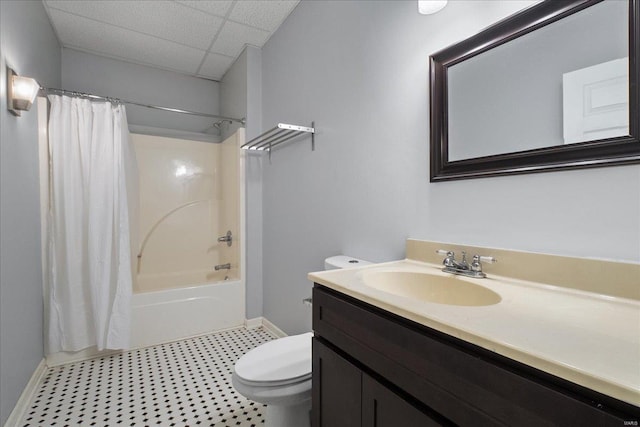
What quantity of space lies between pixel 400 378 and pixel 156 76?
11.9 feet

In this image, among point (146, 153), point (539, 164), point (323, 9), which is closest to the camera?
point (539, 164)

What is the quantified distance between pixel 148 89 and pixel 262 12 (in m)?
1.65

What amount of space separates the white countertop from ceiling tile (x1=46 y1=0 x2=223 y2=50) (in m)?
2.41

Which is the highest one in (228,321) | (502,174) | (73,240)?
(502,174)

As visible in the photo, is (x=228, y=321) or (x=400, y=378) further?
(x=228, y=321)

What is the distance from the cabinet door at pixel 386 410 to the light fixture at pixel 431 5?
1.29 m

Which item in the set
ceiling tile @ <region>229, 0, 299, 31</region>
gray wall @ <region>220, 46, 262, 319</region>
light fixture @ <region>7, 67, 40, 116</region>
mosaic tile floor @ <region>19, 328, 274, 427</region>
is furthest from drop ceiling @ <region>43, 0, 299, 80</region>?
mosaic tile floor @ <region>19, 328, 274, 427</region>

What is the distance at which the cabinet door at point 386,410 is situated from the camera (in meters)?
0.66

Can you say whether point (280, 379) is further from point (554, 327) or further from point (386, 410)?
point (554, 327)

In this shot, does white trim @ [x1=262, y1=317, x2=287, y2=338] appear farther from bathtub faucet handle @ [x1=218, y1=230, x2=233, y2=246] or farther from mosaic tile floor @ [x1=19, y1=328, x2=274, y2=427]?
bathtub faucet handle @ [x1=218, y1=230, x2=233, y2=246]

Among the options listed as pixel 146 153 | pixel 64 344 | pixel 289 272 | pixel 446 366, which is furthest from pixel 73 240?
pixel 446 366

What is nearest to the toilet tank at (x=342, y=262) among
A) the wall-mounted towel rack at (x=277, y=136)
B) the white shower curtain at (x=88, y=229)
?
the wall-mounted towel rack at (x=277, y=136)

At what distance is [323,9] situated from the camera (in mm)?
1858

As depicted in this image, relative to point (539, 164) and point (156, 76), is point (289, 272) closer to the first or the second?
point (539, 164)
